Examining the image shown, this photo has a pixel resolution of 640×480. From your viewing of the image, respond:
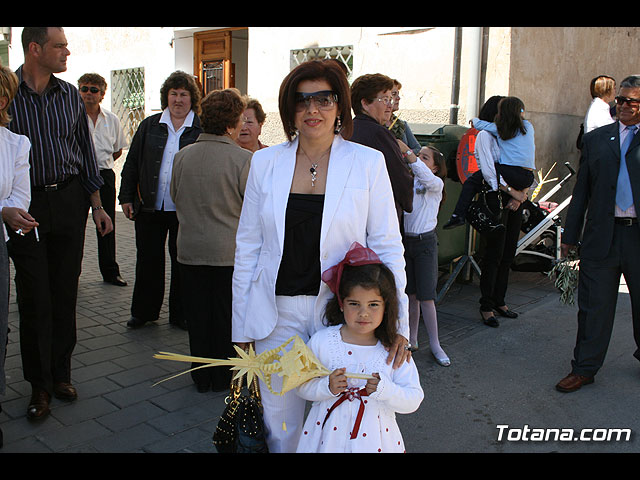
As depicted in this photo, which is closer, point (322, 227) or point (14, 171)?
point (322, 227)

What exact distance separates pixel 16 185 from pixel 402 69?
204 inches

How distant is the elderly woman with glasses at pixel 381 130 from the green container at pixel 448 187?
188cm

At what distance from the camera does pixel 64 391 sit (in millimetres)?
3928

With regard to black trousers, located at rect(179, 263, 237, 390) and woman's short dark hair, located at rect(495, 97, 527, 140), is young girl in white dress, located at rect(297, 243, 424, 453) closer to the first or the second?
black trousers, located at rect(179, 263, 237, 390)

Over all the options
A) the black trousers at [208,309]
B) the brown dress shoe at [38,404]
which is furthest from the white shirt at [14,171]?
the black trousers at [208,309]

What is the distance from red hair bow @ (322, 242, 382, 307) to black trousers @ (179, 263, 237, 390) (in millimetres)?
1814

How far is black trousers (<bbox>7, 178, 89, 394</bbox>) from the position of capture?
145 inches

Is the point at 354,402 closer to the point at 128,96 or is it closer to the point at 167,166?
the point at 167,166

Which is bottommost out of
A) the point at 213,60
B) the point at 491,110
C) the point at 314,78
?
the point at 314,78

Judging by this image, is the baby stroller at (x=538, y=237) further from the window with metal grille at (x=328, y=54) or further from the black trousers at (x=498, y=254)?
the window with metal grille at (x=328, y=54)

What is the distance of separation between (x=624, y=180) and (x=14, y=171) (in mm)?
3858

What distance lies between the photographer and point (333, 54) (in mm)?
8219

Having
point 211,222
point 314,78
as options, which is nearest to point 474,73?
point 211,222

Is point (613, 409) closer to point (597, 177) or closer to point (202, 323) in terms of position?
point (597, 177)
